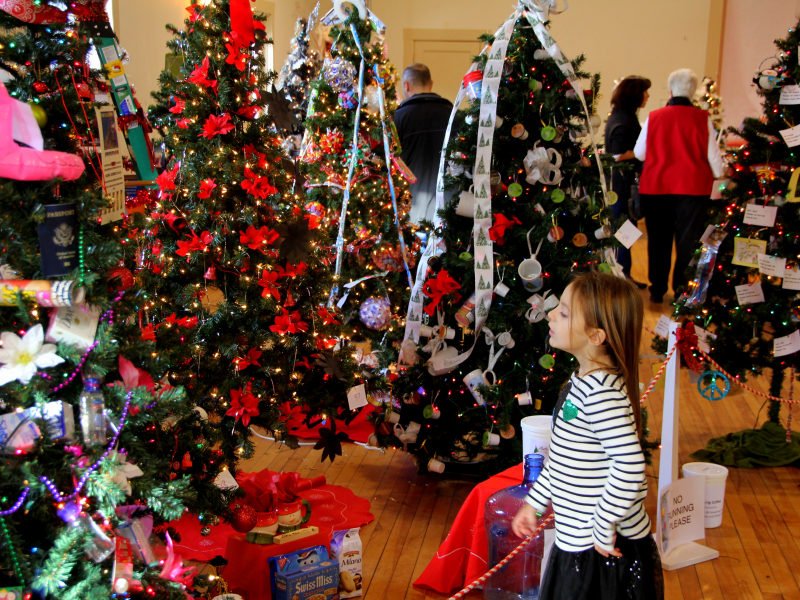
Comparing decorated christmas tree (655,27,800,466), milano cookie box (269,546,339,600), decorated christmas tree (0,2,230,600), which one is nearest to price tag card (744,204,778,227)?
decorated christmas tree (655,27,800,466)

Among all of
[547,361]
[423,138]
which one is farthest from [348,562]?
[423,138]

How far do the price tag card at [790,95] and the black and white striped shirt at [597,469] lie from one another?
2.20m

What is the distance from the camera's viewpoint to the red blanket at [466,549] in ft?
7.59

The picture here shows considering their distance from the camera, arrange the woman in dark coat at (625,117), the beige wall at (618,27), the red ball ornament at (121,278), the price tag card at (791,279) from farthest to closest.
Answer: the beige wall at (618,27), the woman in dark coat at (625,117), the price tag card at (791,279), the red ball ornament at (121,278)

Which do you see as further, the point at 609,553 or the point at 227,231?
the point at 227,231

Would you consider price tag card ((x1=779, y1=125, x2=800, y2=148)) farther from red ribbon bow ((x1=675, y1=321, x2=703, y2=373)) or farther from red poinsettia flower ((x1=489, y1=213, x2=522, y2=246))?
red poinsettia flower ((x1=489, y1=213, x2=522, y2=246))

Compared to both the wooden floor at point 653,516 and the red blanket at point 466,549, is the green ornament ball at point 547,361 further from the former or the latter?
the wooden floor at point 653,516

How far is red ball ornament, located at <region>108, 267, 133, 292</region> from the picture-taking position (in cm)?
146

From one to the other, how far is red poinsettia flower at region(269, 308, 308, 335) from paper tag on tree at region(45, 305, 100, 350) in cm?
139

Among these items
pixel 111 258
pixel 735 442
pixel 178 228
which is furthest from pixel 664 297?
pixel 111 258

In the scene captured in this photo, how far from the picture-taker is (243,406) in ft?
8.74

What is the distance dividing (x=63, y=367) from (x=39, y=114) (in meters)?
0.48

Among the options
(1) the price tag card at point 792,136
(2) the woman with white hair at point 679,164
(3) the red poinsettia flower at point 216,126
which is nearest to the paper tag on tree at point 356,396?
(3) the red poinsettia flower at point 216,126

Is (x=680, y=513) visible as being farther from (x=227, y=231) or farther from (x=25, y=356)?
(x=25, y=356)
